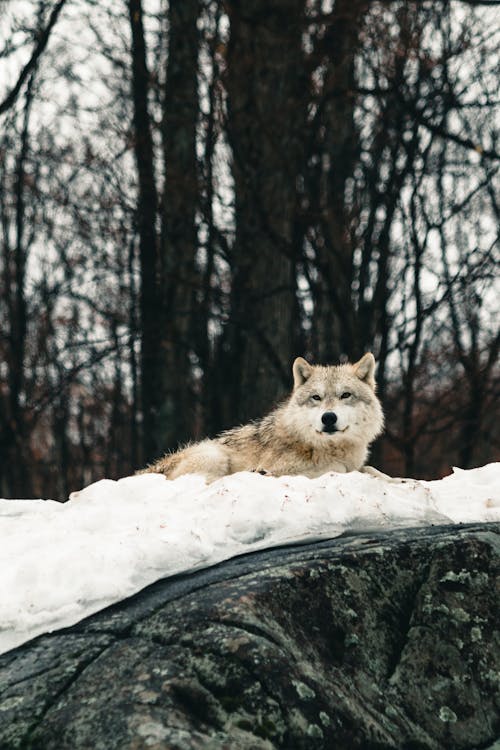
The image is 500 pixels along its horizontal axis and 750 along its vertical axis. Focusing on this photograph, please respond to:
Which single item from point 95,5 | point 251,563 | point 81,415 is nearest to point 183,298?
point 95,5

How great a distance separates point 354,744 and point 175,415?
9.30 meters

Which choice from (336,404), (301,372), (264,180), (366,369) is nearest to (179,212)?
(264,180)

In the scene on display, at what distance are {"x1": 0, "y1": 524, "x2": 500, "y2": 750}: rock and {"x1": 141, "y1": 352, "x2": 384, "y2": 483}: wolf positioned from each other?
2290 millimetres

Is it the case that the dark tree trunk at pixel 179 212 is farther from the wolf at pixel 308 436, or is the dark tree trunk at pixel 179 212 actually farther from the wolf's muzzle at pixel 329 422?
the wolf's muzzle at pixel 329 422

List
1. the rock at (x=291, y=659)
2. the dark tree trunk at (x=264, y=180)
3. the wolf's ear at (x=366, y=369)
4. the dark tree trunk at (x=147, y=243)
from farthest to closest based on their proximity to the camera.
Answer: the dark tree trunk at (x=147, y=243) < the dark tree trunk at (x=264, y=180) < the wolf's ear at (x=366, y=369) < the rock at (x=291, y=659)

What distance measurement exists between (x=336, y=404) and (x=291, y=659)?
12.5 ft

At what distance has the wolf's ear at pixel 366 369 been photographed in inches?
323

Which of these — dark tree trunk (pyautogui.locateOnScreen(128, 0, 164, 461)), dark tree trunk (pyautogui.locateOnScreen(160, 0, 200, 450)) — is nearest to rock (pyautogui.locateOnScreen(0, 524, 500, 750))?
dark tree trunk (pyautogui.locateOnScreen(160, 0, 200, 450))

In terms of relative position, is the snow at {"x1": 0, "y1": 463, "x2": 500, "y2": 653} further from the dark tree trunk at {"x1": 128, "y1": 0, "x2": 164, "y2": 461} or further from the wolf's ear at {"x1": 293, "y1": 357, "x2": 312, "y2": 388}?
the dark tree trunk at {"x1": 128, "y1": 0, "x2": 164, "y2": 461}

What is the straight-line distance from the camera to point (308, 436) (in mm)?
7539

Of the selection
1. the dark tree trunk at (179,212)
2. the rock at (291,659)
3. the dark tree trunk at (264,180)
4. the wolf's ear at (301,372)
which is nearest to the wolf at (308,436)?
the wolf's ear at (301,372)

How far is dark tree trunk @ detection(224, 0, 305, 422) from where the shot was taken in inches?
438

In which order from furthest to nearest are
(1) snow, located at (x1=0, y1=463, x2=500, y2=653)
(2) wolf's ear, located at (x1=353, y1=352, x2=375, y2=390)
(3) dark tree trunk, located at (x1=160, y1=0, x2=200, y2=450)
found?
(3) dark tree trunk, located at (x1=160, y1=0, x2=200, y2=450), (2) wolf's ear, located at (x1=353, y1=352, x2=375, y2=390), (1) snow, located at (x1=0, y1=463, x2=500, y2=653)

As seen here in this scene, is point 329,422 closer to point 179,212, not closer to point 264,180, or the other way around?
point 264,180
